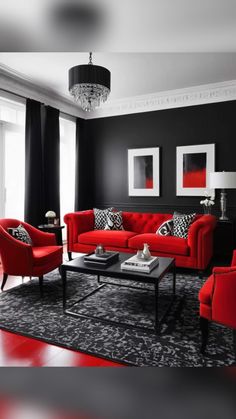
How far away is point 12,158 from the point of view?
5.20 m

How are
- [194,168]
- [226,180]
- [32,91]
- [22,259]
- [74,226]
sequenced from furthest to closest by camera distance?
[194,168], [32,91], [74,226], [226,180], [22,259]

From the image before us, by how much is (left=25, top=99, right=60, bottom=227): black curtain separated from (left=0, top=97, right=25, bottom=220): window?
12.2 inches

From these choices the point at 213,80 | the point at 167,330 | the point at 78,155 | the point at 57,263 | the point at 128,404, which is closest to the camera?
the point at 128,404

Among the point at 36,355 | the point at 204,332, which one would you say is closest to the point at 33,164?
the point at 36,355

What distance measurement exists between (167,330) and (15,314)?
1466 millimetres

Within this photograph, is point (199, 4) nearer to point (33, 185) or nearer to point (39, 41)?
point (39, 41)

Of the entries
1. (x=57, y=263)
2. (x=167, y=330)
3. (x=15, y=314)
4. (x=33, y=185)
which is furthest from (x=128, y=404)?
(x=33, y=185)

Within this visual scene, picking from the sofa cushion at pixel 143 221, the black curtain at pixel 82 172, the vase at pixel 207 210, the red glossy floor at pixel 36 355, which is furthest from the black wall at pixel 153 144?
the red glossy floor at pixel 36 355

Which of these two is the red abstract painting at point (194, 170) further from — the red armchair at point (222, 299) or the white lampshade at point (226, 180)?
the red armchair at point (222, 299)

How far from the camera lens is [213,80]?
4969mm

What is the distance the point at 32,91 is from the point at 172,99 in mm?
2549

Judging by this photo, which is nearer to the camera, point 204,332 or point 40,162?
point 204,332

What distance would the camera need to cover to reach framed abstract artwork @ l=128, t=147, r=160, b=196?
5.84m

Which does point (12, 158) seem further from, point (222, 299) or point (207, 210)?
point (222, 299)
